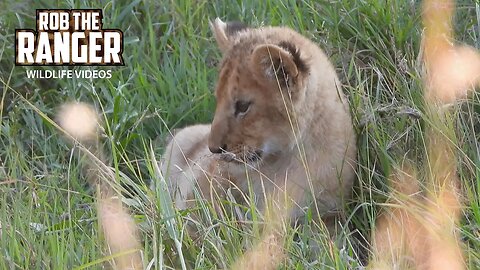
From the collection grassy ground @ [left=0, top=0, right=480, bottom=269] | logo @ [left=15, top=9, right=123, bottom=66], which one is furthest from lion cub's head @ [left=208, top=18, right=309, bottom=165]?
logo @ [left=15, top=9, right=123, bottom=66]

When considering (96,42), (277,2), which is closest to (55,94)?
(96,42)

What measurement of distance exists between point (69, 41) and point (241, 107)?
4.90 feet

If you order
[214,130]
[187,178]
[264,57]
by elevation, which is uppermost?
[264,57]

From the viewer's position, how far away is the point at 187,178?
487cm

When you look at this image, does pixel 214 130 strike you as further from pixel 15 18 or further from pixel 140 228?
pixel 15 18

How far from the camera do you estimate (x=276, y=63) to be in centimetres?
435

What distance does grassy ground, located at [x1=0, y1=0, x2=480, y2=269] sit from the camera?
3.75m

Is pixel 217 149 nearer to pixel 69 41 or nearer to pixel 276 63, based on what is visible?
pixel 276 63

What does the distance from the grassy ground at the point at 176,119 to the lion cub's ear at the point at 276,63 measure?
17.7 inches

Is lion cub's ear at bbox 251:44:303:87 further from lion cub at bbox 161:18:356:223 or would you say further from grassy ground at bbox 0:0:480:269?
grassy ground at bbox 0:0:480:269

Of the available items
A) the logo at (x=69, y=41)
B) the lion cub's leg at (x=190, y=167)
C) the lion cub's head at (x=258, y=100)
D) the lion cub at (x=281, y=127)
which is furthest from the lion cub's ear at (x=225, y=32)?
the logo at (x=69, y=41)

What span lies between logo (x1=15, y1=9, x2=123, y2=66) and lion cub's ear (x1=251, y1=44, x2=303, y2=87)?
1514 millimetres

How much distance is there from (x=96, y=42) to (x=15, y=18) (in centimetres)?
59

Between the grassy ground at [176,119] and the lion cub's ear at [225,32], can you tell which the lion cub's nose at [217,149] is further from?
the lion cub's ear at [225,32]
